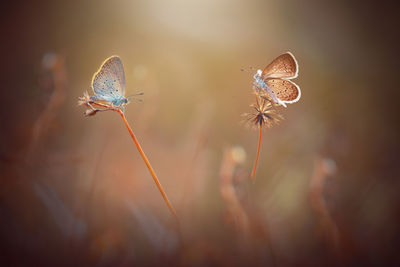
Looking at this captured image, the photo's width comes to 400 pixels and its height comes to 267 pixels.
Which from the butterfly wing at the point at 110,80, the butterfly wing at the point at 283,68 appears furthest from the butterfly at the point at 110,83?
the butterfly wing at the point at 283,68

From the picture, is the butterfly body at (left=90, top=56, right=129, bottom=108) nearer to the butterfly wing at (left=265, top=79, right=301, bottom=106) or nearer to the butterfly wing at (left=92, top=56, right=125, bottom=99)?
the butterfly wing at (left=92, top=56, right=125, bottom=99)

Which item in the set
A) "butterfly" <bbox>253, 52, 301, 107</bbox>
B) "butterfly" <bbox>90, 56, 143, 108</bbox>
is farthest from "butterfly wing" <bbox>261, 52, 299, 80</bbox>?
"butterfly" <bbox>90, 56, 143, 108</bbox>

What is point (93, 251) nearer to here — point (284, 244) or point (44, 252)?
point (44, 252)

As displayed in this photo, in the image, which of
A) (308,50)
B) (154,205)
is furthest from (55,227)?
(308,50)

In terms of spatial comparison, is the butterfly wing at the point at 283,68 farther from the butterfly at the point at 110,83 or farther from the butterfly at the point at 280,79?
the butterfly at the point at 110,83

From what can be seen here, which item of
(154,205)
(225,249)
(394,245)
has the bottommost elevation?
(394,245)

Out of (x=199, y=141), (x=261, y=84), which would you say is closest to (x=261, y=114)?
(x=261, y=84)

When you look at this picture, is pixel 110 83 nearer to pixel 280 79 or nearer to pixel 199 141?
pixel 280 79
